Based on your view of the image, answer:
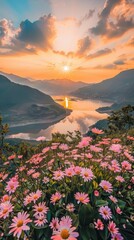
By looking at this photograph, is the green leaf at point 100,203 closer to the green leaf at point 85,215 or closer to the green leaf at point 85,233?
the green leaf at point 85,215

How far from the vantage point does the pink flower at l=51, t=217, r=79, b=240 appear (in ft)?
6.89

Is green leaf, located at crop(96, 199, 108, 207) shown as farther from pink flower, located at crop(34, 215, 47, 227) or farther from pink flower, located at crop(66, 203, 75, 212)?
pink flower, located at crop(34, 215, 47, 227)

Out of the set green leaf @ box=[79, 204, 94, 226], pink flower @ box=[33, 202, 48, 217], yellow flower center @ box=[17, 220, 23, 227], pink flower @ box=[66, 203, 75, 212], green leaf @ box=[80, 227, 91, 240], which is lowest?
green leaf @ box=[80, 227, 91, 240]

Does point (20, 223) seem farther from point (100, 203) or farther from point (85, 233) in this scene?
point (100, 203)

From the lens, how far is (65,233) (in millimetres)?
2168

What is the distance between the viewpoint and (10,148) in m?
13.2

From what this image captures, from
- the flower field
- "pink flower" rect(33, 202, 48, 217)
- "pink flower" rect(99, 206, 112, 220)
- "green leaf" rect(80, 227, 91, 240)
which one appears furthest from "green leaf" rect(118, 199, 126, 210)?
"pink flower" rect(33, 202, 48, 217)

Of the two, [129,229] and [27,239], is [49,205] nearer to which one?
[27,239]

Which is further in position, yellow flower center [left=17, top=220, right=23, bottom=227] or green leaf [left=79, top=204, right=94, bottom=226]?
green leaf [left=79, top=204, right=94, bottom=226]

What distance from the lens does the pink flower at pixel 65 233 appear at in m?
2.10

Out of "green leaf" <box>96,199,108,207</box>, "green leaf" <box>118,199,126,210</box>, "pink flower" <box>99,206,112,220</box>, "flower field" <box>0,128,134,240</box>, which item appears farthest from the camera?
"green leaf" <box>118,199,126,210</box>

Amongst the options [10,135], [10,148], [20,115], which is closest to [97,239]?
[10,148]

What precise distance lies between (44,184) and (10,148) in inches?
405

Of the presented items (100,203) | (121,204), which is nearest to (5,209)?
(100,203)
